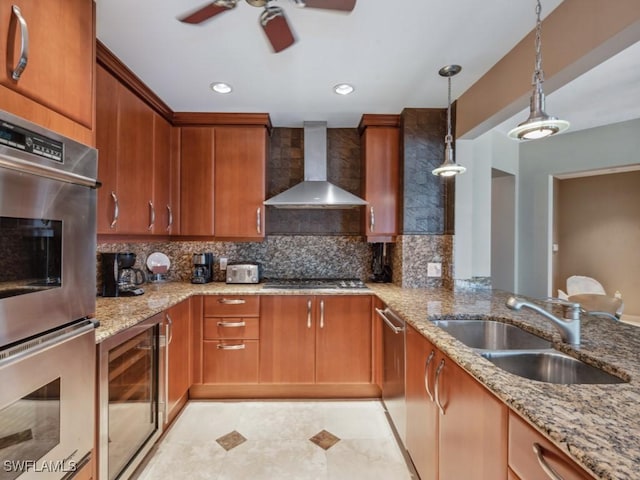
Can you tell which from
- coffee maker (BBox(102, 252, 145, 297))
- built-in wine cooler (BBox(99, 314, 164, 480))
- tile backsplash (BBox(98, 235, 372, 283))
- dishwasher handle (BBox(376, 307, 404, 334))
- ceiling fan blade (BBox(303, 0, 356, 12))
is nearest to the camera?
ceiling fan blade (BBox(303, 0, 356, 12))

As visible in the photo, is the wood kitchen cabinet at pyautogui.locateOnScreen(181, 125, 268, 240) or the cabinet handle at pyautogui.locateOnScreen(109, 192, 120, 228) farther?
the wood kitchen cabinet at pyautogui.locateOnScreen(181, 125, 268, 240)

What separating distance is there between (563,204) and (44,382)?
21.7 ft

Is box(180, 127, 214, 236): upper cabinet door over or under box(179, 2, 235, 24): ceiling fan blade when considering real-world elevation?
under

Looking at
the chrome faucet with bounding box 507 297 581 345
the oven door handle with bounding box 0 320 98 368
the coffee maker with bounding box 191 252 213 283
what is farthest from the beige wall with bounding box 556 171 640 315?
the oven door handle with bounding box 0 320 98 368

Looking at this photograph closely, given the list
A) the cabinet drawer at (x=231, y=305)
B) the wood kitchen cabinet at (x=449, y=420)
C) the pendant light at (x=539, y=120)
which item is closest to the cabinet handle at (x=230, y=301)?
the cabinet drawer at (x=231, y=305)

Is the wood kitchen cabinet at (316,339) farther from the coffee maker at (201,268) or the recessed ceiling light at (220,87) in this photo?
the recessed ceiling light at (220,87)

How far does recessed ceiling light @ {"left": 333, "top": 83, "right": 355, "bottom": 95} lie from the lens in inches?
83.7

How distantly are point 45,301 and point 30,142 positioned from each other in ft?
1.69

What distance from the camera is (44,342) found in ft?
3.30

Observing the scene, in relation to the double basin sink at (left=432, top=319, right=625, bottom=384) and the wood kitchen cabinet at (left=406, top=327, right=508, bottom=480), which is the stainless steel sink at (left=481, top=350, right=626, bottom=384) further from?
the wood kitchen cabinet at (left=406, top=327, right=508, bottom=480)

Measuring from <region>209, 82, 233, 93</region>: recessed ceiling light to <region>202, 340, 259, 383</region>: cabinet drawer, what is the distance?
1.93 meters

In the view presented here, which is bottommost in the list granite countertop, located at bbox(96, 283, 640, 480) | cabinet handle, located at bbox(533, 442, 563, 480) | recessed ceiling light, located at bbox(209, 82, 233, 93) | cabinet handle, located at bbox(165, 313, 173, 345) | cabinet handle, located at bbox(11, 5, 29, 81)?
cabinet handle, located at bbox(165, 313, 173, 345)

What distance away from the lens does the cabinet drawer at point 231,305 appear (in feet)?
7.91

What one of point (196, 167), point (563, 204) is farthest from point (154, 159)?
point (563, 204)
